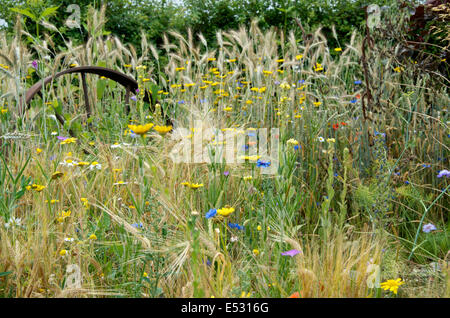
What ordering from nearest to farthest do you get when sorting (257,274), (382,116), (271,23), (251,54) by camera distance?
(257,274) < (382,116) < (251,54) < (271,23)

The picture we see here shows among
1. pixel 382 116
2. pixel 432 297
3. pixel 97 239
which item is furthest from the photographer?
pixel 382 116

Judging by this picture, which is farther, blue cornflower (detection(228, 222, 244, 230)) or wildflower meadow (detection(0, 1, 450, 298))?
blue cornflower (detection(228, 222, 244, 230))

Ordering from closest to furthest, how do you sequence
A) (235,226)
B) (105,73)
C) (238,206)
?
1. (235,226)
2. (238,206)
3. (105,73)

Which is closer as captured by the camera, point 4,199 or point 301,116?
point 4,199

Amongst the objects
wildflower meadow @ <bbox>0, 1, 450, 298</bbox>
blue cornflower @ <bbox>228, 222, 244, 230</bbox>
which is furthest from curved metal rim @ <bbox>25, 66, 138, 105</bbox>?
blue cornflower @ <bbox>228, 222, 244, 230</bbox>

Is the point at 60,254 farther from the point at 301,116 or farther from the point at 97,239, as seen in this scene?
the point at 301,116

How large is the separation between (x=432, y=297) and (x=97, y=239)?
1347 mm

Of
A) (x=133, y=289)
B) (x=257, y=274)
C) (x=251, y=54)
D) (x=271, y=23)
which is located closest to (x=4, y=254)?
(x=133, y=289)

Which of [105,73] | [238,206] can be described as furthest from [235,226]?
[105,73]

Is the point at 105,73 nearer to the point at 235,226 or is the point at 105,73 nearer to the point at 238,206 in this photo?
the point at 238,206

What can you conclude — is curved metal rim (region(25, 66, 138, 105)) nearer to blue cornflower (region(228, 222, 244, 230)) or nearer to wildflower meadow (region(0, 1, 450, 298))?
wildflower meadow (region(0, 1, 450, 298))

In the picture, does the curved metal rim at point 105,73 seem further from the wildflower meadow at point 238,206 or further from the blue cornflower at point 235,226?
the blue cornflower at point 235,226

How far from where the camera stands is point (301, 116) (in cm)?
292

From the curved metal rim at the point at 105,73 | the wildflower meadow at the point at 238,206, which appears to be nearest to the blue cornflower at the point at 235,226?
the wildflower meadow at the point at 238,206
